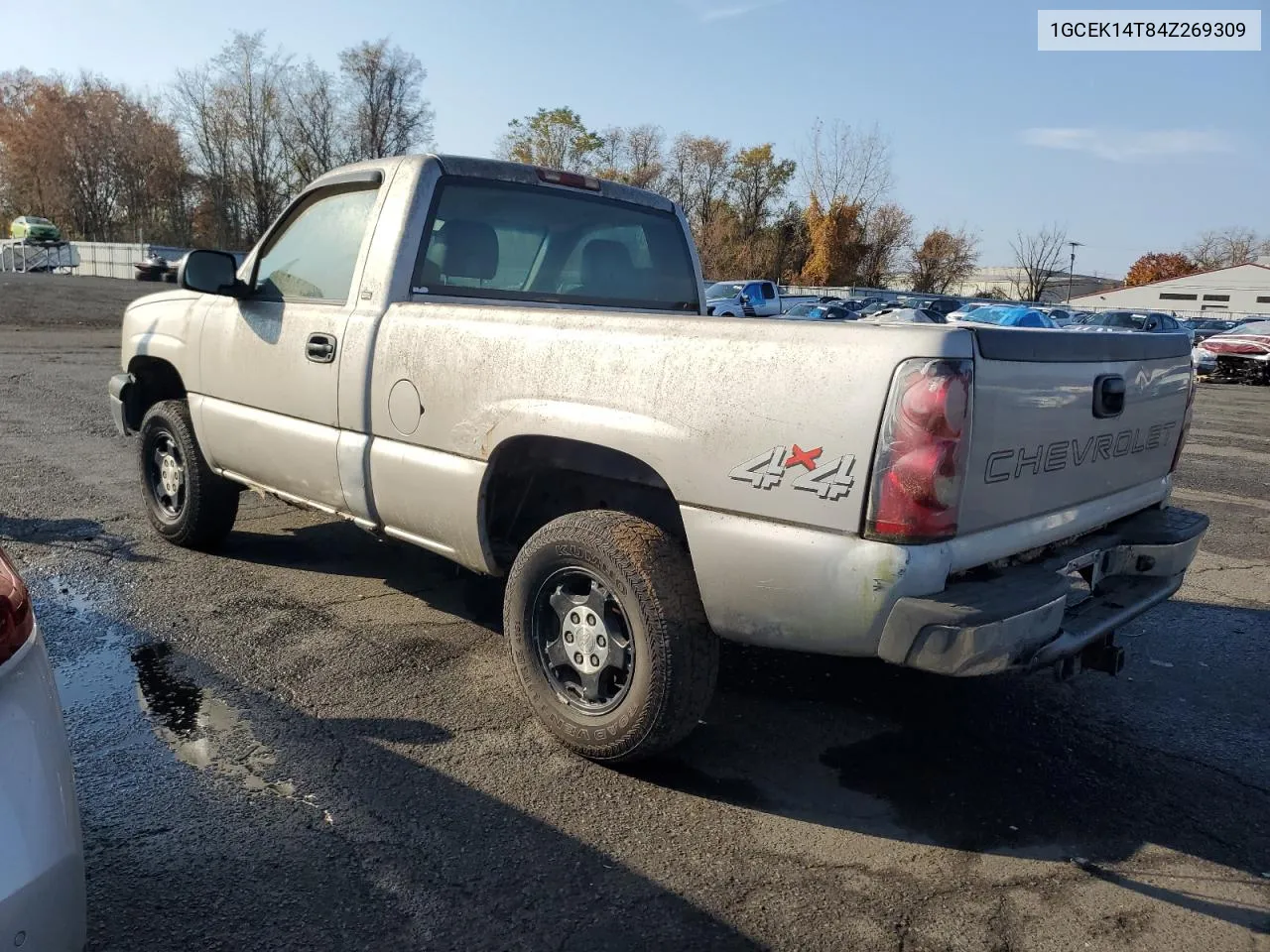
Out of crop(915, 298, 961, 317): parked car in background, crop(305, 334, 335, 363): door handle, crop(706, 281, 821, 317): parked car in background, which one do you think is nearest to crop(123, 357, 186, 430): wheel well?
crop(305, 334, 335, 363): door handle

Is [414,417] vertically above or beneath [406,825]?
above

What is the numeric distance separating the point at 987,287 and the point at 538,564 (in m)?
90.6

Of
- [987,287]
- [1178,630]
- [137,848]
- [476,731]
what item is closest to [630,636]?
[476,731]

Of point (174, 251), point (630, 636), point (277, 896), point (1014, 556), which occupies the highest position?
point (174, 251)

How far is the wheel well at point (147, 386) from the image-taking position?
557 cm

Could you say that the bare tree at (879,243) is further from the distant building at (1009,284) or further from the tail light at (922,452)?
the tail light at (922,452)

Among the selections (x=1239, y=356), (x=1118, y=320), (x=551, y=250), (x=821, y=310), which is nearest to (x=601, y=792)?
(x=551, y=250)

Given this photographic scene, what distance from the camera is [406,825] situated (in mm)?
2857

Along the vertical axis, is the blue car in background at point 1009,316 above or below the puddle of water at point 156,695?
above

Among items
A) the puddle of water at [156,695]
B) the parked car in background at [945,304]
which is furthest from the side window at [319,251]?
the parked car in background at [945,304]

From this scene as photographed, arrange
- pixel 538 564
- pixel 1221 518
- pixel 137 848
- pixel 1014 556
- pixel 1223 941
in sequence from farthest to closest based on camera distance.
Answer: pixel 1221 518
pixel 538 564
pixel 1014 556
pixel 137 848
pixel 1223 941

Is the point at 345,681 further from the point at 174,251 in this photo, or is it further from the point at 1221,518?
the point at 174,251

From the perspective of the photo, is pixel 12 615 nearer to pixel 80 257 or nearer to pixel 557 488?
pixel 557 488

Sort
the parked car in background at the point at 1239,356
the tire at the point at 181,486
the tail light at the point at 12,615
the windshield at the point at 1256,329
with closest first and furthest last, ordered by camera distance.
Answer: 1. the tail light at the point at 12,615
2. the tire at the point at 181,486
3. the parked car in background at the point at 1239,356
4. the windshield at the point at 1256,329
